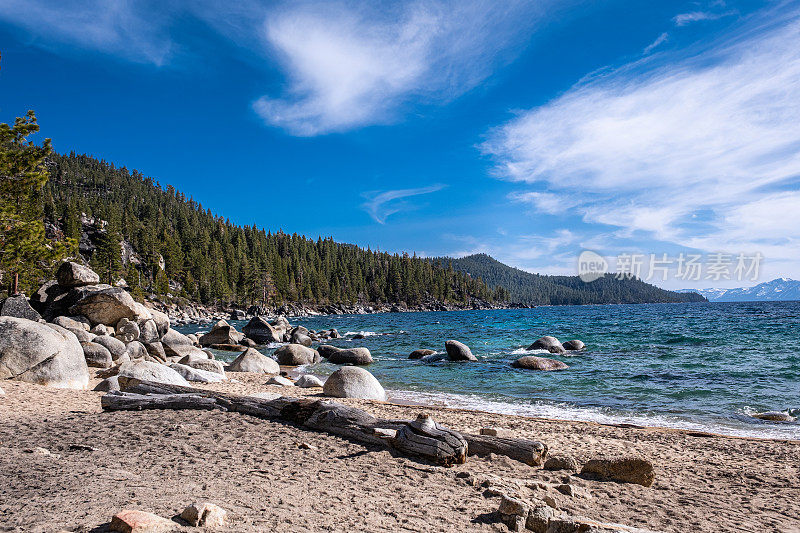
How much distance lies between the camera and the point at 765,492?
19.5ft

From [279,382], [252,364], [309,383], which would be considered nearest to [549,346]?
[309,383]

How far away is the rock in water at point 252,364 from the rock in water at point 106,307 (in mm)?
9421

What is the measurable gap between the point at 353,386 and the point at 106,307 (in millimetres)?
18716

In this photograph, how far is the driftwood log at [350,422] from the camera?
→ 6184 mm

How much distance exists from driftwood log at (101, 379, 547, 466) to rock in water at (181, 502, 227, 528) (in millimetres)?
3149

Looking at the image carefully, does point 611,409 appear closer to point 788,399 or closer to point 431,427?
point 788,399

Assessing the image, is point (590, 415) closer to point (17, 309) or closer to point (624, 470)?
point (624, 470)

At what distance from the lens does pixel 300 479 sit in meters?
5.10

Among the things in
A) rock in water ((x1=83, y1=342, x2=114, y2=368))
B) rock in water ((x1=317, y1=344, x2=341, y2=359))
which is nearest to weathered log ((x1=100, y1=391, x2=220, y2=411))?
rock in water ((x1=83, y1=342, x2=114, y2=368))

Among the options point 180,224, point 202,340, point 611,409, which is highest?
point 180,224

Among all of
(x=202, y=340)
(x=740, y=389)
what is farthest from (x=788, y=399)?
(x=202, y=340)

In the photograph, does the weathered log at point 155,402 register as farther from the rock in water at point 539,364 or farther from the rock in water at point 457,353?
the rock in water at point 457,353

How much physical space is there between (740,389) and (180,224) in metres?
135

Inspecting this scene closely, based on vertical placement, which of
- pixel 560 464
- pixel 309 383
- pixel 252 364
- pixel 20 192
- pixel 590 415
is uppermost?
pixel 20 192
